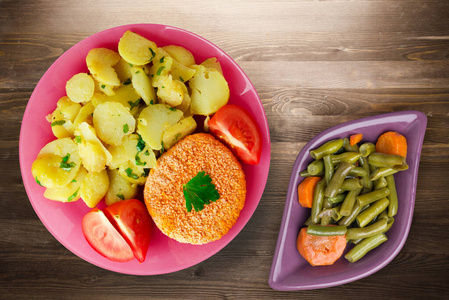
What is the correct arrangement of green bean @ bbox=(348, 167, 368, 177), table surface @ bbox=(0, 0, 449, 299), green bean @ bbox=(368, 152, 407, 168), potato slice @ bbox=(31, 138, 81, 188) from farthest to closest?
table surface @ bbox=(0, 0, 449, 299)
green bean @ bbox=(348, 167, 368, 177)
green bean @ bbox=(368, 152, 407, 168)
potato slice @ bbox=(31, 138, 81, 188)

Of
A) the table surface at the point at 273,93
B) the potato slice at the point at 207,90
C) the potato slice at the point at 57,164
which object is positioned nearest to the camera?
the potato slice at the point at 57,164

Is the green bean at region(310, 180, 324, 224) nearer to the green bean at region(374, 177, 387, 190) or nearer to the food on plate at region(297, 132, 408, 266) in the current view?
the food on plate at region(297, 132, 408, 266)

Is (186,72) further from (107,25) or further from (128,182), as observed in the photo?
(107,25)

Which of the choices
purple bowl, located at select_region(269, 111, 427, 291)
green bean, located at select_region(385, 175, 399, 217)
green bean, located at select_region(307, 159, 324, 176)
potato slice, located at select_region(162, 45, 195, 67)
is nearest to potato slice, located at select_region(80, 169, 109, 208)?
potato slice, located at select_region(162, 45, 195, 67)

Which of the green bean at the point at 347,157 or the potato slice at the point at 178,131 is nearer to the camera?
the potato slice at the point at 178,131

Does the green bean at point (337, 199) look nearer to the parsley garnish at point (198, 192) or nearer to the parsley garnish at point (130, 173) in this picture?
the parsley garnish at point (198, 192)

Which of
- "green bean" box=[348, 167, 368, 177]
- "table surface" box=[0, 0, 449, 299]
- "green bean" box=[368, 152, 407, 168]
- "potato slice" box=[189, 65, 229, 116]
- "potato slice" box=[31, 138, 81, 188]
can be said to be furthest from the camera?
"table surface" box=[0, 0, 449, 299]

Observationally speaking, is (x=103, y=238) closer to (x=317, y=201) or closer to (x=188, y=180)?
(x=188, y=180)

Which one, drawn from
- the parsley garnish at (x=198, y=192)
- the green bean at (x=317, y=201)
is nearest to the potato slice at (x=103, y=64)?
the parsley garnish at (x=198, y=192)
